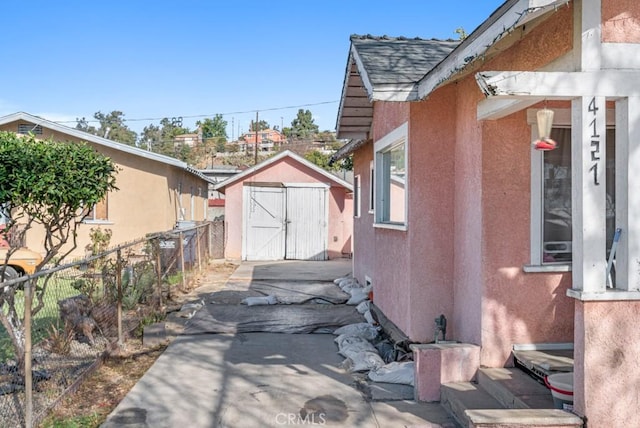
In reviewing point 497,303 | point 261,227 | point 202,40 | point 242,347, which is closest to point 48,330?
point 242,347

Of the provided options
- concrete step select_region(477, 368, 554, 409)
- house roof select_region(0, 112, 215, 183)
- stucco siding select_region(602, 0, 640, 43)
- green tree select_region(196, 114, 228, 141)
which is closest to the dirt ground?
concrete step select_region(477, 368, 554, 409)

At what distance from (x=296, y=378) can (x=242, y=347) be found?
1500 mm

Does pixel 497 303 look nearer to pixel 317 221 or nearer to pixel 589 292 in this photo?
pixel 589 292

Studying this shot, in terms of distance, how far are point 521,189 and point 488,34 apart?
1634 mm

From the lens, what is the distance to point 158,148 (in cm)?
5856

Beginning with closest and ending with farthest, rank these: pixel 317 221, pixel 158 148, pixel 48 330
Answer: pixel 48 330, pixel 317 221, pixel 158 148

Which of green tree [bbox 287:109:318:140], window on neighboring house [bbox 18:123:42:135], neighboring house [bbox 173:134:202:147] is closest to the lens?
window on neighboring house [bbox 18:123:42:135]

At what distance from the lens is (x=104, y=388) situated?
17.7 ft

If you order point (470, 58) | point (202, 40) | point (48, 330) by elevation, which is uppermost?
point (202, 40)

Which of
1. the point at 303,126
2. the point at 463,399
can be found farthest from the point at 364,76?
the point at 303,126

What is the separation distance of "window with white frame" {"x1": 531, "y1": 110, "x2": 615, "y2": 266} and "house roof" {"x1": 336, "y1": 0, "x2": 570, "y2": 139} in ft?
3.78

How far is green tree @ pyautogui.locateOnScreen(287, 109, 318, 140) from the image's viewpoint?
73.8 m

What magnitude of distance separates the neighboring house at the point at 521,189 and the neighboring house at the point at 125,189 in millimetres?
11319

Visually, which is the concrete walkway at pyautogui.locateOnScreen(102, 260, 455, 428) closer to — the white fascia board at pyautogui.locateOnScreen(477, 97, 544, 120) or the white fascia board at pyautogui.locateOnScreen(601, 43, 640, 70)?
the white fascia board at pyautogui.locateOnScreen(477, 97, 544, 120)
